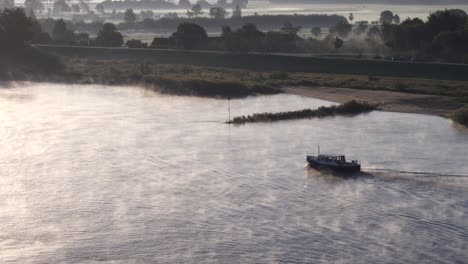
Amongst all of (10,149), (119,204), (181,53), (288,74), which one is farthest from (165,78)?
(119,204)

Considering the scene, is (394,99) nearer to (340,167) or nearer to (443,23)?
(340,167)

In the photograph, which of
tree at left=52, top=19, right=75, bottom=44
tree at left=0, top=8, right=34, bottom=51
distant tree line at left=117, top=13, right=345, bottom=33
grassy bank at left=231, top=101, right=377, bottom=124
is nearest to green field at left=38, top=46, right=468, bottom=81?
tree at left=0, top=8, right=34, bottom=51

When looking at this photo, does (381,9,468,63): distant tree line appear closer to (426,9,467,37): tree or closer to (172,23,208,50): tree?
(426,9,467,37): tree

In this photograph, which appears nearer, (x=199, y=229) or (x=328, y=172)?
(x=199, y=229)

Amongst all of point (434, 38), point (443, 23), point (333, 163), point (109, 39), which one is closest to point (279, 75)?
point (434, 38)

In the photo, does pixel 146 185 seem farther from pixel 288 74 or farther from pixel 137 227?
pixel 288 74

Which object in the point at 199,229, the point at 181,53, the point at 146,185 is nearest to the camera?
the point at 199,229
